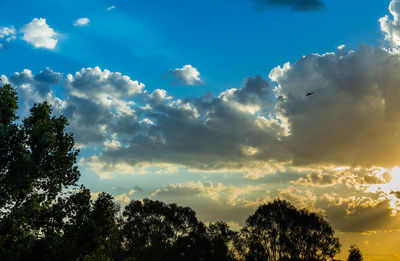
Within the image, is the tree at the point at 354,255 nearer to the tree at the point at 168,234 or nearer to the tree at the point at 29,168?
the tree at the point at 168,234

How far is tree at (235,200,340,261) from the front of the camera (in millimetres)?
81000

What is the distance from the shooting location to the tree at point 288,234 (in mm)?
81000

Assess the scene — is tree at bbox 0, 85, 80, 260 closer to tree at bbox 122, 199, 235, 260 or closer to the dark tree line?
the dark tree line

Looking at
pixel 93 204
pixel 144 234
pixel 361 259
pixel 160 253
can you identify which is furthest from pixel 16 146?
pixel 361 259

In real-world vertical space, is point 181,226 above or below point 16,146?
below

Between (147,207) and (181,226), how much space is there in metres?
11.4

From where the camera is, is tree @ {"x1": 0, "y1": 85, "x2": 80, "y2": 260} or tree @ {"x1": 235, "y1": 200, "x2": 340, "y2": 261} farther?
tree @ {"x1": 235, "y1": 200, "x2": 340, "y2": 261}

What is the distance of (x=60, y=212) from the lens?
97.3 feet

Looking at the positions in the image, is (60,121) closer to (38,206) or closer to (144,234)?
(38,206)

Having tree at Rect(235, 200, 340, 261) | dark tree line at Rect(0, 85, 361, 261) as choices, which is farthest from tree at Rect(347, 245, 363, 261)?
dark tree line at Rect(0, 85, 361, 261)

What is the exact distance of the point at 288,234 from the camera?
8312cm

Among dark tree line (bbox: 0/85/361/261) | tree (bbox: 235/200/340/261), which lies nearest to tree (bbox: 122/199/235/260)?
tree (bbox: 235/200/340/261)

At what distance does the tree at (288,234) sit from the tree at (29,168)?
6412cm

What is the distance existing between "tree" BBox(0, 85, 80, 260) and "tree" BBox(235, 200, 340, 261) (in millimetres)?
64115
